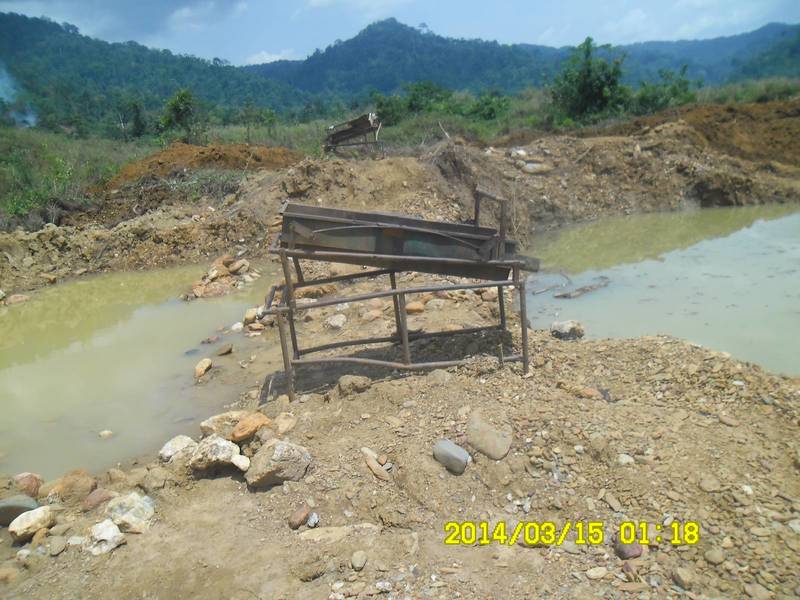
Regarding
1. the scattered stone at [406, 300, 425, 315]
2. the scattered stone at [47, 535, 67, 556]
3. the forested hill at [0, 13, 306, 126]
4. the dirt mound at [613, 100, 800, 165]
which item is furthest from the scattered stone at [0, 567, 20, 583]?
the forested hill at [0, 13, 306, 126]

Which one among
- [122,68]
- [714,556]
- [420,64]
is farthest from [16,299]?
[420,64]

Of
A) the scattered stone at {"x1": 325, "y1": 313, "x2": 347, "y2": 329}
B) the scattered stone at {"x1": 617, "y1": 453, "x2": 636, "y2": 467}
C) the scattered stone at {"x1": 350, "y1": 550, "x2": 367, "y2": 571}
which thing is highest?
the scattered stone at {"x1": 325, "y1": 313, "x2": 347, "y2": 329}

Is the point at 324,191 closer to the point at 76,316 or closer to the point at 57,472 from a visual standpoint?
Result: the point at 76,316

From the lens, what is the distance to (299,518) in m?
3.52

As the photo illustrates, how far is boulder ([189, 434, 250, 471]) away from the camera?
4062mm

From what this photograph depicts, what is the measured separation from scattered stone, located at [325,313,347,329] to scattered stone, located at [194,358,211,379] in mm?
1512

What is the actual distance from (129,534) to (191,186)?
12.6 metres

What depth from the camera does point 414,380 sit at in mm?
4828

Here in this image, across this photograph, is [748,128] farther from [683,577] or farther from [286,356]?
[683,577]

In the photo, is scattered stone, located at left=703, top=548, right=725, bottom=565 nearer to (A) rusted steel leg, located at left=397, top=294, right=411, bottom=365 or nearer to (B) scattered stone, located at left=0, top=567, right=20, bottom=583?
(A) rusted steel leg, located at left=397, top=294, right=411, bottom=365

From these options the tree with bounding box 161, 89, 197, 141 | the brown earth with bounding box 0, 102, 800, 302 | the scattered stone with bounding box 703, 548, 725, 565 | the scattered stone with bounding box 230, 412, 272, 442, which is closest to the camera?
the scattered stone with bounding box 703, 548, 725, 565
